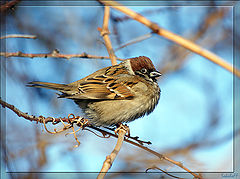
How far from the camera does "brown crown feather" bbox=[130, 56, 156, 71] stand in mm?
3064

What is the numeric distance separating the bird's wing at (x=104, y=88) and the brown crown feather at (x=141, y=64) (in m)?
0.20

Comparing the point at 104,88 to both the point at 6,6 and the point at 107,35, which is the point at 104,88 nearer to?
the point at 107,35

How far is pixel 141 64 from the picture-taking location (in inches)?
121

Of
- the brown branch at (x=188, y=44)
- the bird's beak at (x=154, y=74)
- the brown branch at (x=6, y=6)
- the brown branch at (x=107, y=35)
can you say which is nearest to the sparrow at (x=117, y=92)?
the bird's beak at (x=154, y=74)

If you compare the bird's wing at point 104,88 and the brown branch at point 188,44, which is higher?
the bird's wing at point 104,88

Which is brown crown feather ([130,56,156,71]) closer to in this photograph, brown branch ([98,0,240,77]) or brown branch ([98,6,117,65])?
brown branch ([98,6,117,65])

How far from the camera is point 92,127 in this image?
2781 millimetres

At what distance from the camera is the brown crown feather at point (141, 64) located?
3.06 metres

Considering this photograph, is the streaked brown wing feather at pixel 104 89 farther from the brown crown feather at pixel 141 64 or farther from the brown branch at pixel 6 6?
the brown branch at pixel 6 6

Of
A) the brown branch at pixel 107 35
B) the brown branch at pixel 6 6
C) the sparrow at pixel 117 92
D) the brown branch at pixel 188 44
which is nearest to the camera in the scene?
the brown branch at pixel 188 44

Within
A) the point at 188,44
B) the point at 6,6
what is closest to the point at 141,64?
the point at 6,6

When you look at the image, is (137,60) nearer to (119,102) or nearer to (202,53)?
(119,102)

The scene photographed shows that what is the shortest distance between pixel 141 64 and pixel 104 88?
0.51 metres

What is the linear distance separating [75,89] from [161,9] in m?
1.21
